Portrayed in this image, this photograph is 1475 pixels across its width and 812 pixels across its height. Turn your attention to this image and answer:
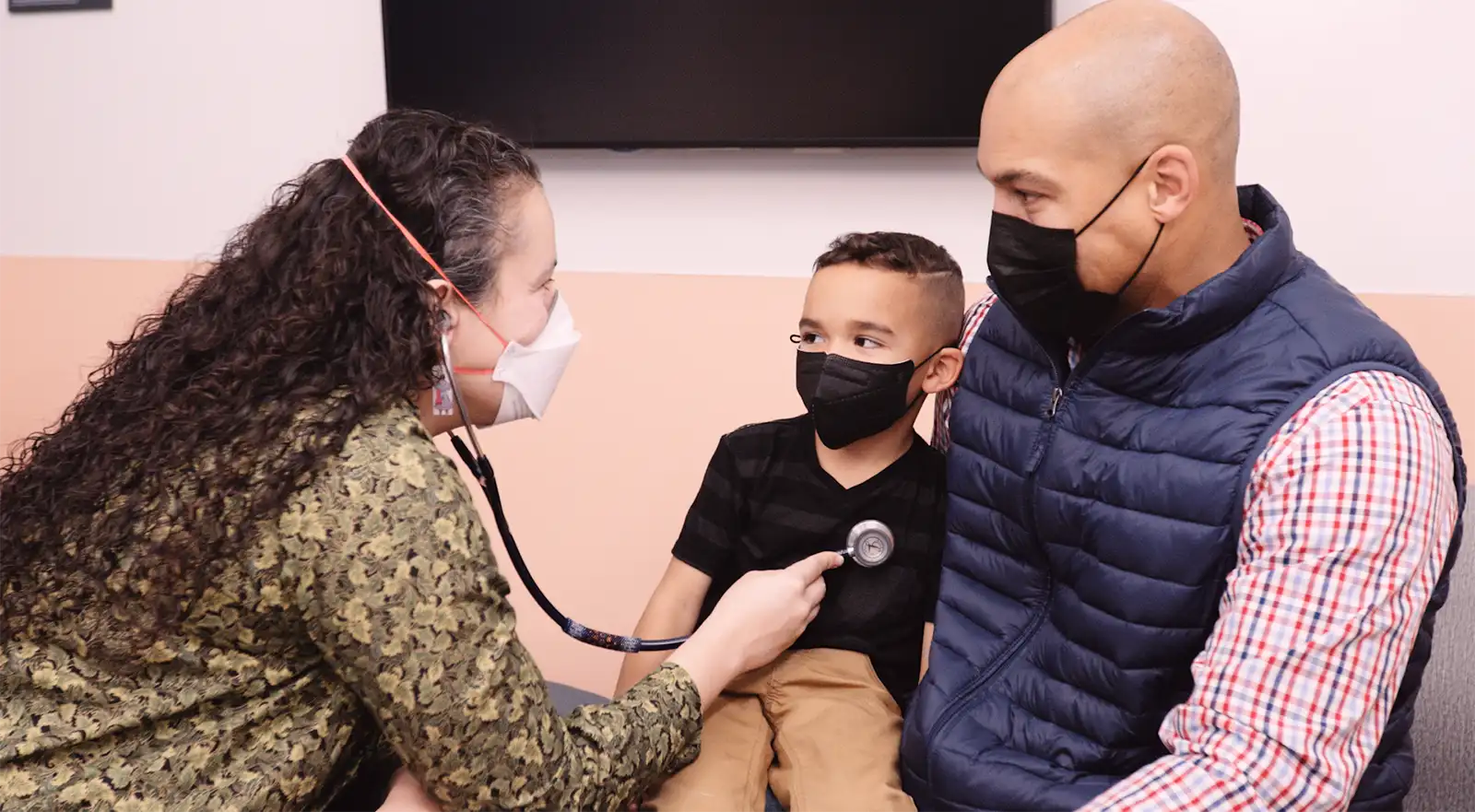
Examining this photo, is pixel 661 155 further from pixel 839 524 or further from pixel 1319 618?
pixel 1319 618

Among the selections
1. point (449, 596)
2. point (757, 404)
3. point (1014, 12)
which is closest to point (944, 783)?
point (449, 596)

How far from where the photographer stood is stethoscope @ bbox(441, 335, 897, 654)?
151cm

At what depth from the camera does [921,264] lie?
1.68 m

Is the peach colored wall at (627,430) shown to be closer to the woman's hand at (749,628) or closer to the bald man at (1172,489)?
the woman's hand at (749,628)

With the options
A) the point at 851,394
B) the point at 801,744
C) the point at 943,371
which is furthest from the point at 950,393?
the point at 801,744

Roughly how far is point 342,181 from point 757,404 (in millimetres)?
1269

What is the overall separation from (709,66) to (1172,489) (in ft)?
4.85

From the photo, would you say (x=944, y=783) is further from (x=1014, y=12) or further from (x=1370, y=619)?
(x=1014, y=12)

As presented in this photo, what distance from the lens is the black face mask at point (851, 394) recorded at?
1.60 metres

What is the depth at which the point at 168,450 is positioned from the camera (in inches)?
47.1

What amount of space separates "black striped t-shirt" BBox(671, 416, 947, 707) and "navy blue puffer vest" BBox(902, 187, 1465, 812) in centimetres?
11

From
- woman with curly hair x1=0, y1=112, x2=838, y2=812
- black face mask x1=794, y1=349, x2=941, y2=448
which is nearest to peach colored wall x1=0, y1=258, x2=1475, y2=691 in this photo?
black face mask x1=794, y1=349, x2=941, y2=448

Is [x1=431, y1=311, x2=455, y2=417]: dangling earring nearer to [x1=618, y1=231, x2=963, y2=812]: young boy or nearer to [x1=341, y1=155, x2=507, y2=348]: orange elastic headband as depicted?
[x1=341, y1=155, x2=507, y2=348]: orange elastic headband

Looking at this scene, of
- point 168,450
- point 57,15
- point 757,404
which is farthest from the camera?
point 57,15
